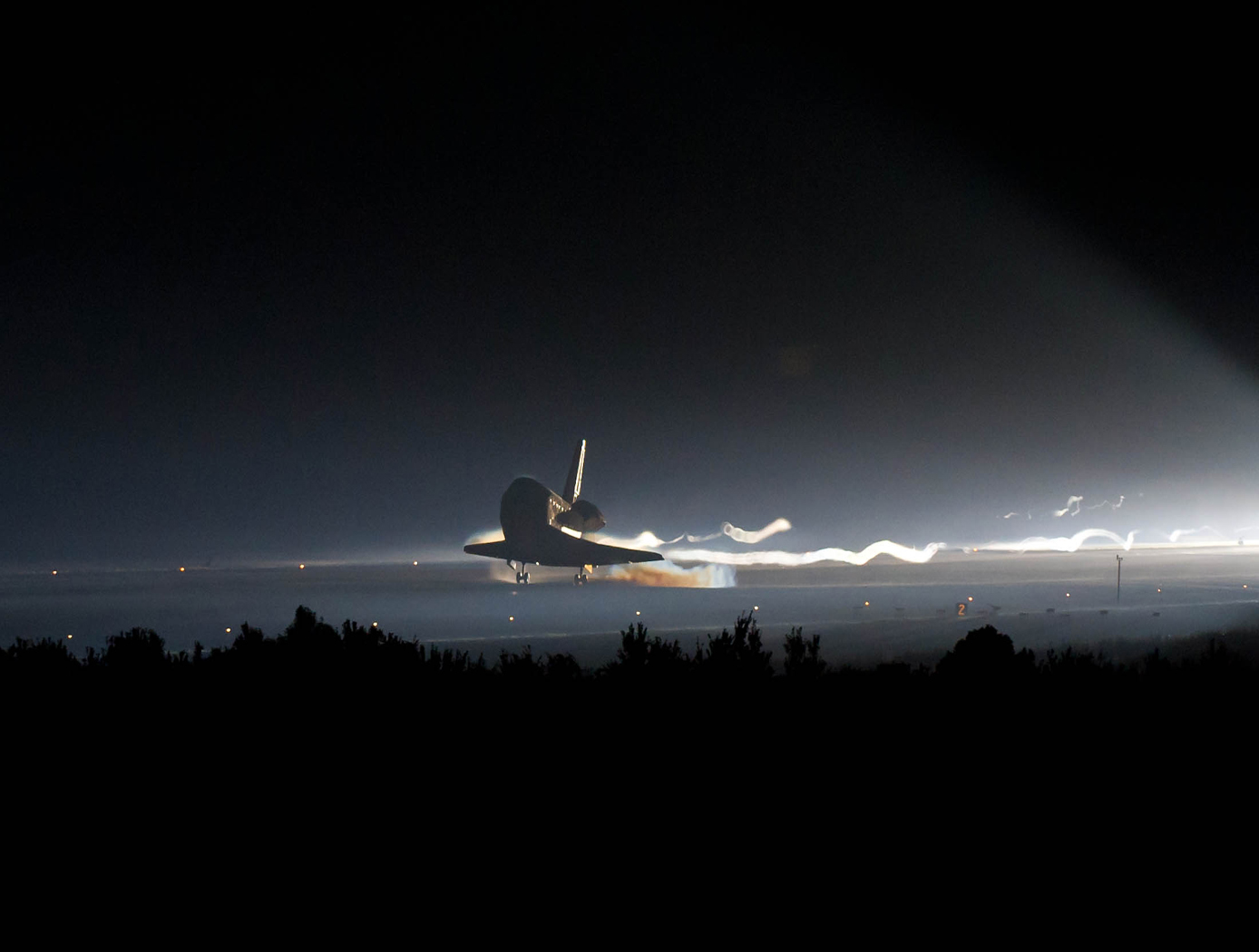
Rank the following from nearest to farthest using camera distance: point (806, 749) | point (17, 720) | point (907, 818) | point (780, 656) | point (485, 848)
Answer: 1. point (485, 848)
2. point (907, 818)
3. point (806, 749)
4. point (17, 720)
5. point (780, 656)

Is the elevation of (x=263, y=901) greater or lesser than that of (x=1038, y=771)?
lesser

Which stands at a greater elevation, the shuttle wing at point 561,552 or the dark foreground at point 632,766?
the shuttle wing at point 561,552

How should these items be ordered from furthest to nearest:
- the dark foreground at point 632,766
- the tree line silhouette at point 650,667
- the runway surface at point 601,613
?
1. the runway surface at point 601,613
2. the tree line silhouette at point 650,667
3. the dark foreground at point 632,766

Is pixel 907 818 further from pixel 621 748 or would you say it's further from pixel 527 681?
pixel 527 681

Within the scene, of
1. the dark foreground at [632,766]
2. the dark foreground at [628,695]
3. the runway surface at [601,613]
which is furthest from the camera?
the runway surface at [601,613]

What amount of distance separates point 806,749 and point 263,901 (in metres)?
9.72

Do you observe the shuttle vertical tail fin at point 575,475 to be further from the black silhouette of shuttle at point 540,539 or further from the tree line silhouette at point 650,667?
the tree line silhouette at point 650,667

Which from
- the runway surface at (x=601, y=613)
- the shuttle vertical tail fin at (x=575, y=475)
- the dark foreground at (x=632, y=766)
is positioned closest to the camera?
the dark foreground at (x=632, y=766)

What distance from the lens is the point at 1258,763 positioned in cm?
1547

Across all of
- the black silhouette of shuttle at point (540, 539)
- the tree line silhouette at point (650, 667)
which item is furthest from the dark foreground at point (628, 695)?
the black silhouette of shuttle at point (540, 539)

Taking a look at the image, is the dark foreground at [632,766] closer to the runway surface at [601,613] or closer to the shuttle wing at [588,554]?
the runway surface at [601,613]

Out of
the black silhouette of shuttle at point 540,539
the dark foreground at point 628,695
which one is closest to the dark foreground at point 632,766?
the dark foreground at point 628,695

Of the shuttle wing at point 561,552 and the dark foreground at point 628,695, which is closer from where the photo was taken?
the dark foreground at point 628,695

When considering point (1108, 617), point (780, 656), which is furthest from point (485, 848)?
point (1108, 617)
